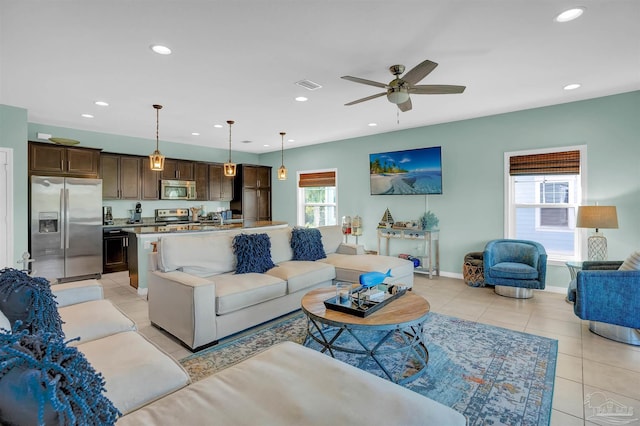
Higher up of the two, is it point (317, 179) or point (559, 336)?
point (317, 179)

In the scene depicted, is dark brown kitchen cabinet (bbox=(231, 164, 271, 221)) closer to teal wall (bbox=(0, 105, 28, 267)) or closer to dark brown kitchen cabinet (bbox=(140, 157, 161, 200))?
dark brown kitchen cabinet (bbox=(140, 157, 161, 200))

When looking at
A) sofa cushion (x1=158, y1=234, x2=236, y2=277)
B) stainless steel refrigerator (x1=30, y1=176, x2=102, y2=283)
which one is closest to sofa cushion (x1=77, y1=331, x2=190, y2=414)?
sofa cushion (x1=158, y1=234, x2=236, y2=277)

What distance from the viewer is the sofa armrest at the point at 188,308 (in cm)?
272

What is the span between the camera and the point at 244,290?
Answer: 3.07 meters

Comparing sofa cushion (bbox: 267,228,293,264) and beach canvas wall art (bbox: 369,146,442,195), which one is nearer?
sofa cushion (bbox: 267,228,293,264)

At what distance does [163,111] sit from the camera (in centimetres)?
462

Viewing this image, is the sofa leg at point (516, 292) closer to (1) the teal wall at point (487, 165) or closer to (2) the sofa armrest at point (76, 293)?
(1) the teal wall at point (487, 165)

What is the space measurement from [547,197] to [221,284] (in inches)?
185

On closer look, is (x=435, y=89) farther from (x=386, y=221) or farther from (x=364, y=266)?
(x=386, y=221)

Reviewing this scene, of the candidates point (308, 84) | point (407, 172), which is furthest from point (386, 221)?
point (308, 84)

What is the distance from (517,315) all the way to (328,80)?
3.43 meters

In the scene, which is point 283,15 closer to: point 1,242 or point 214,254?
point 214,254

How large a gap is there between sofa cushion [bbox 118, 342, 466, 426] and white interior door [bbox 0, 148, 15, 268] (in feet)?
15.5

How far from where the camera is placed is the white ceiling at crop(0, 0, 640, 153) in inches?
87.9
